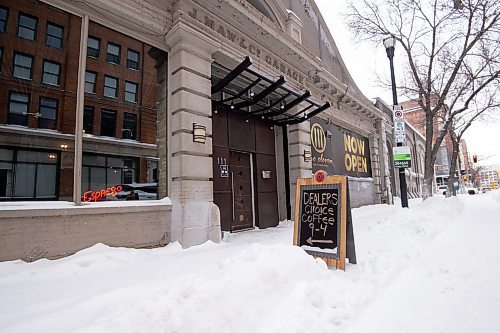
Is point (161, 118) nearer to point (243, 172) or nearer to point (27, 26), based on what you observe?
point (27, 26)

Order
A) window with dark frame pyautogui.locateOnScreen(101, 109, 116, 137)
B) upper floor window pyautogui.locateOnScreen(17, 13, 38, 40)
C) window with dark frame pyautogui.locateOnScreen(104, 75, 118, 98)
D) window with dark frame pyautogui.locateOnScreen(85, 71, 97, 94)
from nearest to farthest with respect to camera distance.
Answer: upper floor window pyautogui.locateOnScreen(17, 13, 38, 40)
window with dark frame pyautogui.locateOnScreen(85, 71, 97, 94)
window with dark frame pyautogui.locateOnScreen(101, 109, 116, 137)
window with dark frame pyautogui.locateOnScreen(104, 75, 118, 98)

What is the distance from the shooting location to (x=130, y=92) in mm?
6336

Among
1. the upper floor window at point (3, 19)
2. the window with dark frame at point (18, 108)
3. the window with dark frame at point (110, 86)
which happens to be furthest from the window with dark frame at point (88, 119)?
the upper floor window at point (3, 19)

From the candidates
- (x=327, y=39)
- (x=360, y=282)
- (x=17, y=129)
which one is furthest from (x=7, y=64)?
(x=327, y=39)

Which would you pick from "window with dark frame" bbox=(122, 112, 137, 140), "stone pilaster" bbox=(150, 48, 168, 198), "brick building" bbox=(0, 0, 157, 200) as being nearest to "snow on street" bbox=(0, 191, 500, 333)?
"brick building" bbox=(0, 0, 157, 200)

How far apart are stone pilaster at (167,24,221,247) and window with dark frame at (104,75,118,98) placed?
119 cm

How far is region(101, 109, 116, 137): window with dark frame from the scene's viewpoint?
5.81 metres

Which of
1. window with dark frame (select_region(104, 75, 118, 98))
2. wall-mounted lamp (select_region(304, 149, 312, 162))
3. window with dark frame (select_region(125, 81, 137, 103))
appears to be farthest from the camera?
wall-mounted lamp (select_region(304, 149, 312, 162))

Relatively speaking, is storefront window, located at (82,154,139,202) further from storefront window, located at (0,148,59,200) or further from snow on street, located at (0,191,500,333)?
snow on street, located at (0,191,500,333)

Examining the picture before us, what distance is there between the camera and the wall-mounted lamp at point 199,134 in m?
6.62

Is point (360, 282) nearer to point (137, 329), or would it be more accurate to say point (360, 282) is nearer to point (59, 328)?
point (137, 329)

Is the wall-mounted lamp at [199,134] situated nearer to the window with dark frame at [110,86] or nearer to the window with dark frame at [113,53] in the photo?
the window with dark frame at [110,86]

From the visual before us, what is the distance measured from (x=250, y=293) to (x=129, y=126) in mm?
4702

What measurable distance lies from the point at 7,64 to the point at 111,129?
190cm
